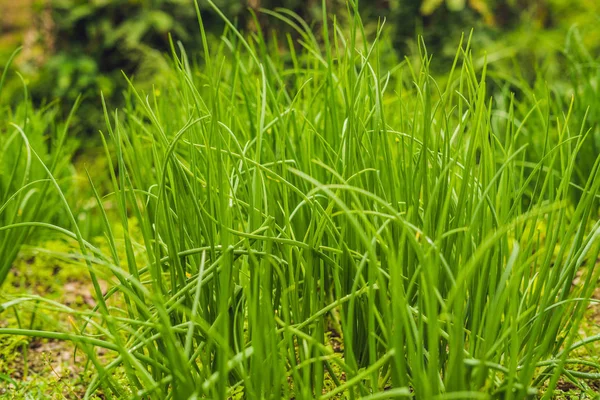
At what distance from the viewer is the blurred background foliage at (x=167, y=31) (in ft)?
13.8

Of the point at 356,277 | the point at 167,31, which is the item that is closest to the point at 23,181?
the point at 356,277

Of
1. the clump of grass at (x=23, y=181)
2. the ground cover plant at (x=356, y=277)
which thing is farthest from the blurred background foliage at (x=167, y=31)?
the ground cover plant at (x=356, y=277)

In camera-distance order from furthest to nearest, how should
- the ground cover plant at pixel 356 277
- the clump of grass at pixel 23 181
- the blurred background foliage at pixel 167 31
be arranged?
1. the blurred background foliage at pixel 167 31
2. the clump of grass at pixel 23 181
3. the ground cover plant at pixel 356 277

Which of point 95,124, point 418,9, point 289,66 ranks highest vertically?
point 418,9

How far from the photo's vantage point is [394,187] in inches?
43.4

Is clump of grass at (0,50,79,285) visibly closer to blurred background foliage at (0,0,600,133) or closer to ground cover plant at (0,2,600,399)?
ground cover plant at (0,2,600,399)

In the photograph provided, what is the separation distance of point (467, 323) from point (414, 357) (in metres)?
0.30

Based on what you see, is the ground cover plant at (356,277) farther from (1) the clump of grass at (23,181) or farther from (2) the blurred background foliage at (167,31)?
(2) the blurred background foliage at (167,31)

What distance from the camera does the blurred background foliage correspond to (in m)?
4.20

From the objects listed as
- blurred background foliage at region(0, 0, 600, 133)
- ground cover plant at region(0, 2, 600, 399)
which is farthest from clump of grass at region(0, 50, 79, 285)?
blurred background foliage at region(0, 0, 600, 133)

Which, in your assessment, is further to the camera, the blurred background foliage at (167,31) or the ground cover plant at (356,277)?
the blurred background foliage at (167,31)

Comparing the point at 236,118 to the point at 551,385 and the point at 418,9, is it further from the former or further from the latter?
the point at 418,9

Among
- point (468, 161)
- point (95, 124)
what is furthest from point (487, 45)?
point (468, 161)

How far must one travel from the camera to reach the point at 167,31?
436cm
